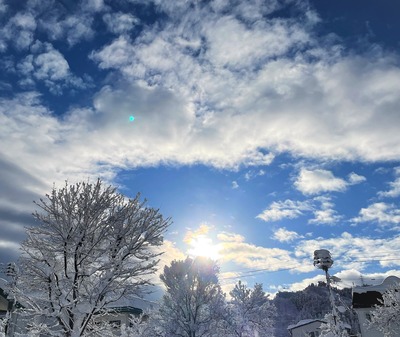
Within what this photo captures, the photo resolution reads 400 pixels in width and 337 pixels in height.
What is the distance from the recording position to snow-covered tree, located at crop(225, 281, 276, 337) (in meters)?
36.7

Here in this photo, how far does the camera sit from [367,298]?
34.8 meters

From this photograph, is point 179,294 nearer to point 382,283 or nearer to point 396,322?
point 396,322

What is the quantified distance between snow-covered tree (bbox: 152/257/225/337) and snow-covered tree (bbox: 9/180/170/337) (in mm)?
19311

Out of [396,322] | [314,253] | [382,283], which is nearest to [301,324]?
[382,283]

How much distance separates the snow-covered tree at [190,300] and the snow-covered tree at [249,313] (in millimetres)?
4122

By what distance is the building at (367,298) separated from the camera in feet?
112

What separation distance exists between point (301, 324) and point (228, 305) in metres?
19.5

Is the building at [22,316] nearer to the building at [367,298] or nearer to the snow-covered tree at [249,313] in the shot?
the snow-covered tree at [249,313]

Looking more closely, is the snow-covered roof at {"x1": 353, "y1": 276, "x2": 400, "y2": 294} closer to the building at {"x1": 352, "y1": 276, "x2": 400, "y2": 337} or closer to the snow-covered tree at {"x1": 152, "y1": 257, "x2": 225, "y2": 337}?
the building at {"x1": 352, "y1": 276, "x2": 400, "y2": 337}

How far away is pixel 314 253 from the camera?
17234 mm

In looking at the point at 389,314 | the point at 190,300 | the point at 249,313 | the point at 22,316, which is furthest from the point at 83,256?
the point at 249,313

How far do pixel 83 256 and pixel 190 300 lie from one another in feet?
68.6

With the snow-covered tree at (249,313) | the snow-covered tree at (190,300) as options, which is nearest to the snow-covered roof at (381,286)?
the snow-covered tree at (249,313)

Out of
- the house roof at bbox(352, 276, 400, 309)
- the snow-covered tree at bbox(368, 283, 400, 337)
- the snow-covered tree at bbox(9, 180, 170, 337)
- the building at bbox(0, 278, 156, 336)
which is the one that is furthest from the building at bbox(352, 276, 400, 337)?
the snow-covered tree at bbox(9, 180, 170, 337)
